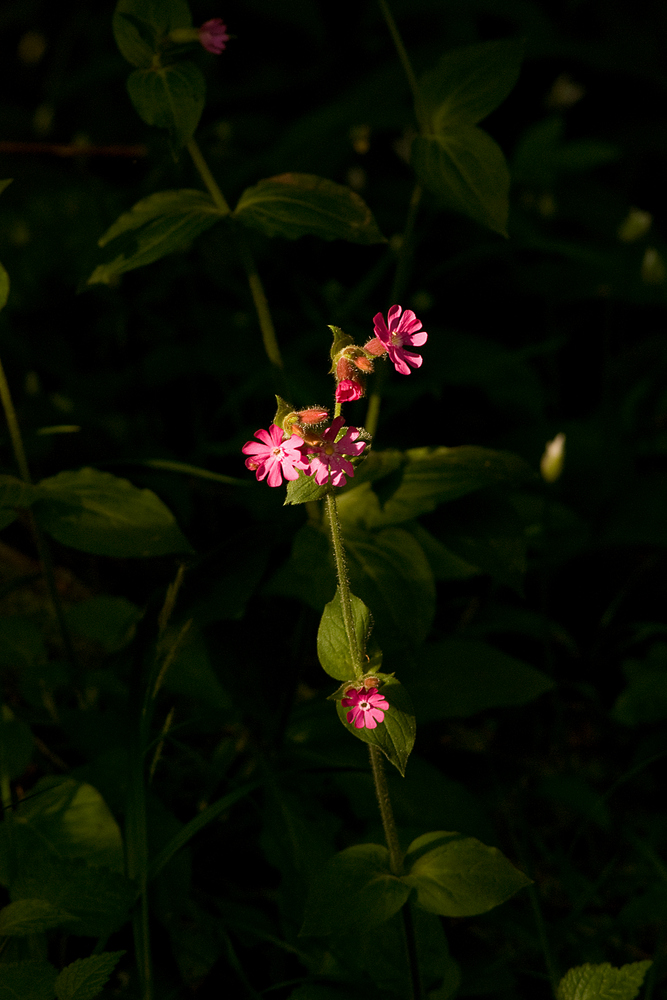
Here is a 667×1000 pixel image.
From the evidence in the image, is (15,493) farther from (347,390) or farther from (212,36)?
(212,36)

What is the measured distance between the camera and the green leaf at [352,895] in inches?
47.0

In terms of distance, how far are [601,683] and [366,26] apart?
3.75 metres

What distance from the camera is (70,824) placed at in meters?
1.50

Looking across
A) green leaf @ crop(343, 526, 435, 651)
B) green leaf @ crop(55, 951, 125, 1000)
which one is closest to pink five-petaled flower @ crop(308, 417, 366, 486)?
green leaf @ crop(343, 526, 435, 651)

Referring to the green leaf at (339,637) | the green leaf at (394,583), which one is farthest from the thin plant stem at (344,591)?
the green leaf at (394,583)

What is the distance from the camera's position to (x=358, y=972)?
4.73 ft

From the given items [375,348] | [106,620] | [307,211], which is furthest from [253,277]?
[106,620]

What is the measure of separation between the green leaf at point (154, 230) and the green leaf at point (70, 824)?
93 centimetres

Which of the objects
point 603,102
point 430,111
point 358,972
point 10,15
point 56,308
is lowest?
point 358,972

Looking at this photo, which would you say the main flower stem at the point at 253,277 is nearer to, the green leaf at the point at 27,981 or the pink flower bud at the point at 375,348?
the pink flower bud at the point at 375,348

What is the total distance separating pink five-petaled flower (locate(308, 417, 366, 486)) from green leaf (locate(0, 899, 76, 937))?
2.36 feet

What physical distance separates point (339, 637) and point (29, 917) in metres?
0.59

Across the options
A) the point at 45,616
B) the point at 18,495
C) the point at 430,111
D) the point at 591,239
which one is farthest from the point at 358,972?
the point at 591,239

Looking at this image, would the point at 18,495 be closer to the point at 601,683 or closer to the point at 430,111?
the point at 430,111
